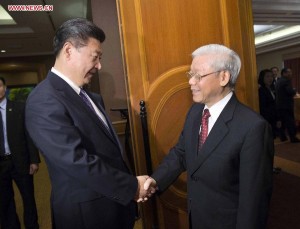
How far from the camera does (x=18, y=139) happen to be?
2520 millimetres

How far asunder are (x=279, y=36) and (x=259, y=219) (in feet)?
33.0

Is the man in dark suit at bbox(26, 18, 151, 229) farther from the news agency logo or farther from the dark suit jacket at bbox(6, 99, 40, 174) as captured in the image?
the news agency logo

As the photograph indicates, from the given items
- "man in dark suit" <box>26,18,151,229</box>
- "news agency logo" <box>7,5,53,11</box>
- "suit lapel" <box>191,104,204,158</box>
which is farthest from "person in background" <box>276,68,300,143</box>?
"man in dark suit" <box>26,18,151,229</box>

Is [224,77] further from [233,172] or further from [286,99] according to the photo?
[286,99]

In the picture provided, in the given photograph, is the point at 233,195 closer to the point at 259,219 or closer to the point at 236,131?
the point at 259,219

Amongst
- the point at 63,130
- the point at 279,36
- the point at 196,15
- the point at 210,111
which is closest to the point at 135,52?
the point at 196,15

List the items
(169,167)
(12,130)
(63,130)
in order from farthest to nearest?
(12,130)
(169,167)
(63,130)

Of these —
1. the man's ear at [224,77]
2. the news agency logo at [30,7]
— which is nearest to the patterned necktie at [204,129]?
the man's ear at [224,77]

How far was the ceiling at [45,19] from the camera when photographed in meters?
3.73

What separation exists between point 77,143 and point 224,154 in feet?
2.03

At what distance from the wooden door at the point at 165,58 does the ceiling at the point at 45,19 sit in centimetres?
192

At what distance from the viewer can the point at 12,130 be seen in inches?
99.1

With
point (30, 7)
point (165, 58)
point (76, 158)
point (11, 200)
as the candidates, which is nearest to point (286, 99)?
point (165, 58)

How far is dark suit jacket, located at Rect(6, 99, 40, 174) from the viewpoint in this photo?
2506mm
